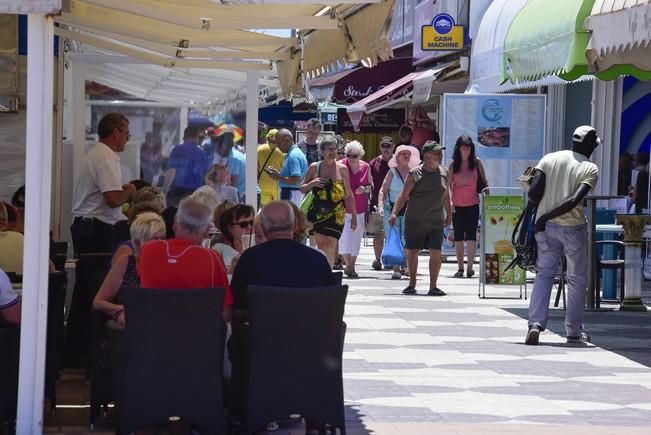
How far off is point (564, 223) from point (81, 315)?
4.52m

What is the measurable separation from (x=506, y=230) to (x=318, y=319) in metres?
10.0

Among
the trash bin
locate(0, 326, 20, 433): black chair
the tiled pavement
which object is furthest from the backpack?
locate(0, 326, 20, 433): black chair

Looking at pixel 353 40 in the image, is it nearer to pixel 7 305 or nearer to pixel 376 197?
pixel 7 305

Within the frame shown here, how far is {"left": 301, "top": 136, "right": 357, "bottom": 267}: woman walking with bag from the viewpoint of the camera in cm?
1670

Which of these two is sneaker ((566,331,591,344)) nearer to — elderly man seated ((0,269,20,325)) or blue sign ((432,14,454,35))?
elderly man seated ((0,269,20,325))

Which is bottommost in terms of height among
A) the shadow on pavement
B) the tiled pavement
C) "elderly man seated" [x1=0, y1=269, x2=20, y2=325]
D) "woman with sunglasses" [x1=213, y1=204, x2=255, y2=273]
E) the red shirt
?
the tiled pavement

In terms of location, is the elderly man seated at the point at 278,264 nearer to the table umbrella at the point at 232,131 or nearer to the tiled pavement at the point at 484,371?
the tiled pavement at the point at 484,371

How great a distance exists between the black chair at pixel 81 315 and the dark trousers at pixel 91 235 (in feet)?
3.24

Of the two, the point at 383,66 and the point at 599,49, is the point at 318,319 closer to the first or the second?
the point at 599,49

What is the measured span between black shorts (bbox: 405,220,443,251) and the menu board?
5047mm

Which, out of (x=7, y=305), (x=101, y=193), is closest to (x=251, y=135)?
(x=101, y=193)

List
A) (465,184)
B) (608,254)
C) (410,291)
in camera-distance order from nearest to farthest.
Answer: (608,254), (410,291), (465,184)

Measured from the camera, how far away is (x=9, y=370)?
747cm

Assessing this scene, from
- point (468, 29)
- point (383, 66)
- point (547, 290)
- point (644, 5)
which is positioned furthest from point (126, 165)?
point (383, 66)
